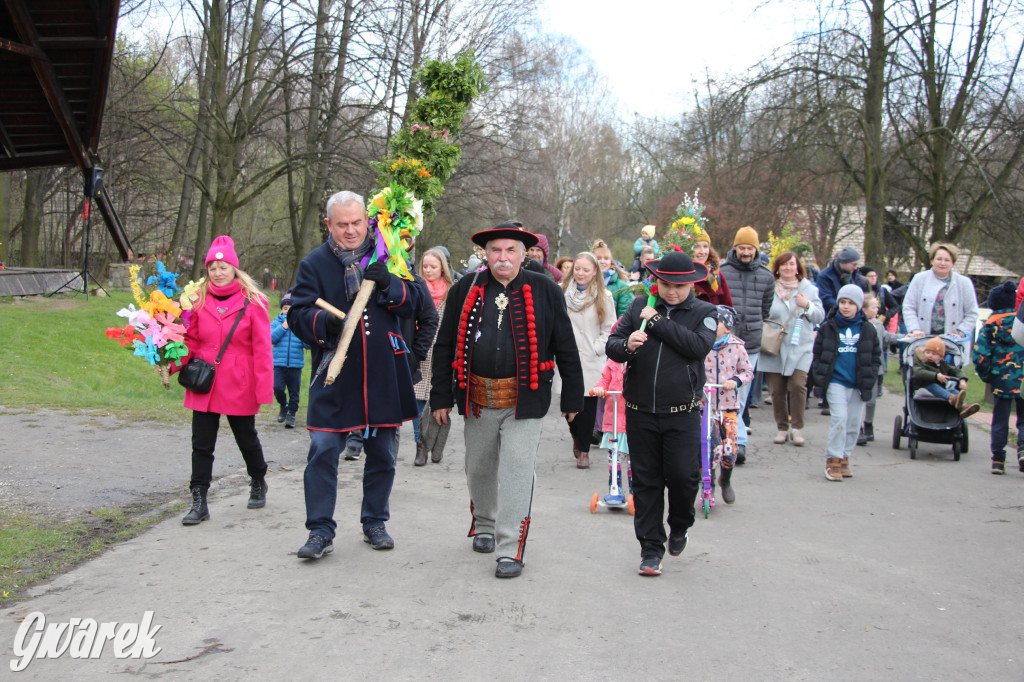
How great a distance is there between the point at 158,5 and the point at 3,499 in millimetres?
14647

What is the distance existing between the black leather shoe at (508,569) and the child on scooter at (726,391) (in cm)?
272

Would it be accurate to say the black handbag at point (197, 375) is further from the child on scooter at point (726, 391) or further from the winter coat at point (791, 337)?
the winter coat at point (791, 337)

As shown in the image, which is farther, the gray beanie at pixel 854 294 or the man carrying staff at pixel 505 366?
the gray beanie at pixel 854 294

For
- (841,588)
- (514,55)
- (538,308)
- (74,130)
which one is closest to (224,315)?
(538,308)

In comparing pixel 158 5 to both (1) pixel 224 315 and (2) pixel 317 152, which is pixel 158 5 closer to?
(2) pixel 317 152

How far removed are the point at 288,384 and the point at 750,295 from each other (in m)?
5.21

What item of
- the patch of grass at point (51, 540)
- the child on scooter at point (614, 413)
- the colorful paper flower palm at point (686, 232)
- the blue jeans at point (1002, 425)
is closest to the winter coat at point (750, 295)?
the colorful paper flower palm at point (686, 232)

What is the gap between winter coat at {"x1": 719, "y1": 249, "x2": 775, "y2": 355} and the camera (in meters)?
10.3

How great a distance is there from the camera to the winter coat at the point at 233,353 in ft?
20.8

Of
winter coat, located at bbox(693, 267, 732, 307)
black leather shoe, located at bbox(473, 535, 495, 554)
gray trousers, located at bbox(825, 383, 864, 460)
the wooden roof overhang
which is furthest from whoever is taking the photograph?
the wooden roof overhang

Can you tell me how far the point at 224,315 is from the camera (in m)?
6.48

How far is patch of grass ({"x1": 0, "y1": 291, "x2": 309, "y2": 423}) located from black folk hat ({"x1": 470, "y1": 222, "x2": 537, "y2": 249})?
5702mm

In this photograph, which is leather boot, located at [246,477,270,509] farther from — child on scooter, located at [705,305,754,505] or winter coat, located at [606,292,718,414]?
child on scooter, located at [705,305,754,505]

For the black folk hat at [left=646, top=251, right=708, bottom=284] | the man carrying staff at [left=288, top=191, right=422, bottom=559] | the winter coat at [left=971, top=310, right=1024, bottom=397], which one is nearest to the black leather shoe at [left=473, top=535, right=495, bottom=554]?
the man carrying staff at [left=288, top=191, right=422, bottom=559]
